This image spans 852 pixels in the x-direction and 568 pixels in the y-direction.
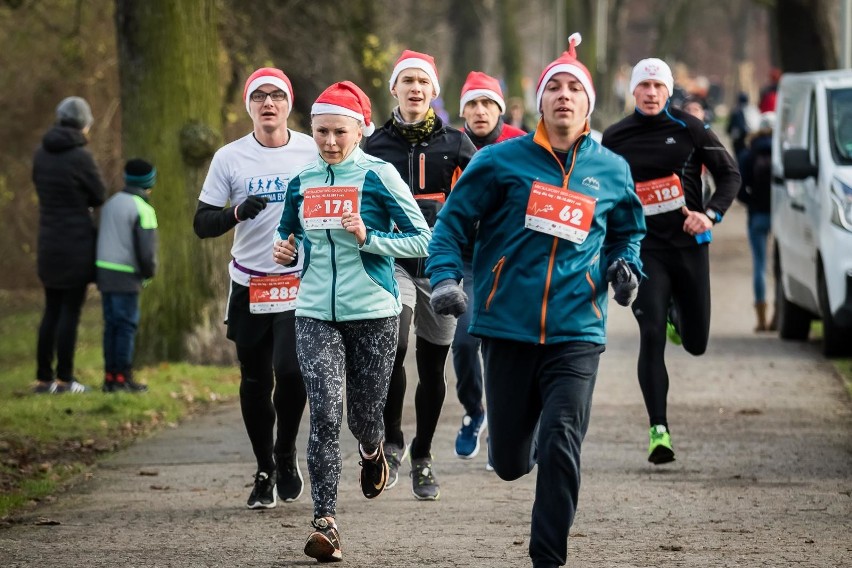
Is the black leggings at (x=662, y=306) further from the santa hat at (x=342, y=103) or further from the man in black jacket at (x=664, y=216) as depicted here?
the santa hat at (x=342, y=103)

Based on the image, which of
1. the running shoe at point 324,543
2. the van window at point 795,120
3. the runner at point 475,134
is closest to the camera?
the running shoe at point 324,543

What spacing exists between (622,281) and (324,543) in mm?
1565

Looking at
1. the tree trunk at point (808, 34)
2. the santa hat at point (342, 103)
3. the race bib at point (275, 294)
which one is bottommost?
the race bib at point (275, 294)

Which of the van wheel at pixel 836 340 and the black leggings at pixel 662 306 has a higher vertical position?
the black leggings at pixel 662 306

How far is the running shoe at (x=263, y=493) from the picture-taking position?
8.22 m

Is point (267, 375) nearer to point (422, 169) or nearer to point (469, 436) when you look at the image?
point (422, 169)

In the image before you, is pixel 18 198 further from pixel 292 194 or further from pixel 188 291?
pixel 292 194

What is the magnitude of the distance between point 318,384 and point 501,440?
986 millimetres

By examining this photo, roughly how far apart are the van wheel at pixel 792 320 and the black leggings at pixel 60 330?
6379mm

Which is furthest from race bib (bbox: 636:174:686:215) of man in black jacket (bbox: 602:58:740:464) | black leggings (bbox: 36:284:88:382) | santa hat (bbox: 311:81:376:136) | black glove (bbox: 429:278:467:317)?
black leggings (bbox: 36:284:88:382)

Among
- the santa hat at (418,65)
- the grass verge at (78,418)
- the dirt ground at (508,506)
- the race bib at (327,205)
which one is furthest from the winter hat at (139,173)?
the race bib at (327,205)

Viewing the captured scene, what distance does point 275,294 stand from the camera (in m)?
7.86

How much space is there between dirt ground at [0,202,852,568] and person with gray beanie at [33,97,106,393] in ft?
5.84

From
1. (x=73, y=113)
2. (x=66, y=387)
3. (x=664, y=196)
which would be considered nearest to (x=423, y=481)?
(x=664, y=196)
